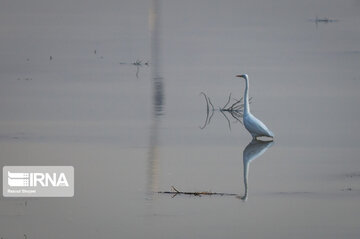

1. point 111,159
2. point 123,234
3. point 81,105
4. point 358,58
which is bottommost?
point 123,234

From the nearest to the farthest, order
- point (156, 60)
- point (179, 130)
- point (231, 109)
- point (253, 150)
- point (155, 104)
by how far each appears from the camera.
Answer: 1. point (253, 150)
2. point (179, 130)
3. point (231, 109)
4. point (155, 104)
5. point (156, 60)

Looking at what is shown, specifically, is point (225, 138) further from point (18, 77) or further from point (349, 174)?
point (18, 77)

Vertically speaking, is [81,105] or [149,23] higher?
[149,23]

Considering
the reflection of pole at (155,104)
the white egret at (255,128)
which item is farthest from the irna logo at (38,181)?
the white egret at (255,128)

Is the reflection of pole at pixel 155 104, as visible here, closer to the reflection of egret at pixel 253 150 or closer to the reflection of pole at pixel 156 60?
the reflection of pole at pixel 156 60

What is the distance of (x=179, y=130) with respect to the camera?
15.1 meters

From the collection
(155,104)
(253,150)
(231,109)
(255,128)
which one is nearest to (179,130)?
(255,128)

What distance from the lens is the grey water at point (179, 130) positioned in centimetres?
1046

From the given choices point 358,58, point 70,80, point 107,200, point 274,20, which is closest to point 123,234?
point 107,200

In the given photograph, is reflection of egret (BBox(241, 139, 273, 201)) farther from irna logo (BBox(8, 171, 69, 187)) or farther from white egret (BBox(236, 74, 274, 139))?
irna logo (BBox(8, 171, 69, 187))

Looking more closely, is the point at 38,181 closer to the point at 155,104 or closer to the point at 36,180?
the point at 36,180

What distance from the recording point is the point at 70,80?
20.2 metres

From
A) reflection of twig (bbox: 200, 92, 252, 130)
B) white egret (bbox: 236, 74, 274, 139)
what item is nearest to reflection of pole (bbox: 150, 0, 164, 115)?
→ reflection of twig (bbox: 200, 92, 252, 130)

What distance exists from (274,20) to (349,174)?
23.5m
